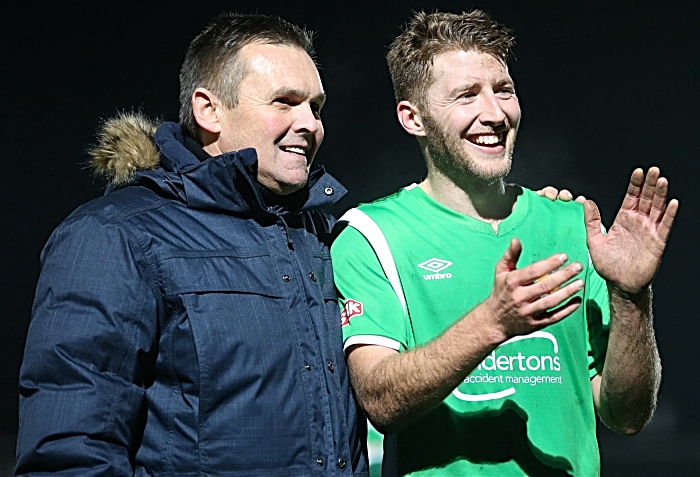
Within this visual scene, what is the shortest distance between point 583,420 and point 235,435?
2.38ft

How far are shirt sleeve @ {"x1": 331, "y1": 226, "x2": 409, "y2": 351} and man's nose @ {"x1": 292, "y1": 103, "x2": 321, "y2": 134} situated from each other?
0.24 metres

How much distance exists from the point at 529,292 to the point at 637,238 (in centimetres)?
38

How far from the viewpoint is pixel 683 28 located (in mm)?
4500

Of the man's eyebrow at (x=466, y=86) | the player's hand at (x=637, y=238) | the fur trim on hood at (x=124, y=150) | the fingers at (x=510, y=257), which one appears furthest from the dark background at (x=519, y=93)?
the fingers at (x=510, y=257)

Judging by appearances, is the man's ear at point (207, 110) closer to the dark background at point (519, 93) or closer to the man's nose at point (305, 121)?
the man's nose at point (305, 121)

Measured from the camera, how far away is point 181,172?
70.4 inches

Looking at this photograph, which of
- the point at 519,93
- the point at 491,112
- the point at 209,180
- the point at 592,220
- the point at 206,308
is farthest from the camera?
the point at 519,93

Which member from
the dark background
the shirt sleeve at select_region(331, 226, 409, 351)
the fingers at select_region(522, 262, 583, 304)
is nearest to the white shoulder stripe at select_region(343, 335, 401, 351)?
the shirt sleeve at select_region(331, 226, 409, 351)

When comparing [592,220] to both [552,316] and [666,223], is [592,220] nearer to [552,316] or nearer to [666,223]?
[666,223]

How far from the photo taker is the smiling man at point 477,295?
1.82 metres

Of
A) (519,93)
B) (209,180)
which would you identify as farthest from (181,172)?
(519,93)

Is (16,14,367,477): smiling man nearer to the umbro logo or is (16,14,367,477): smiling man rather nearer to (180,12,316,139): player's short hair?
(180,12,316,139): player's short hair

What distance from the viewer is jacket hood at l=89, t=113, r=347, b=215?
1.77 meters

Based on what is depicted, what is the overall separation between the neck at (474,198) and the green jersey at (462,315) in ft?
0.08
